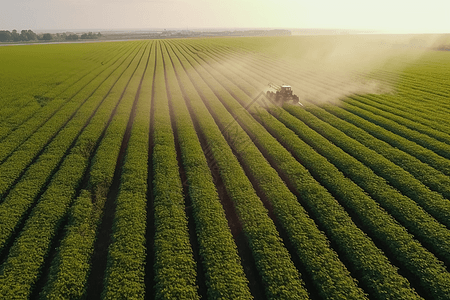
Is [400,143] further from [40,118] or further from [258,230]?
[40,118]

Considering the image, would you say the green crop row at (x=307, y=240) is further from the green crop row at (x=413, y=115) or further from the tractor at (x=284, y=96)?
the green crop row at (x=413, y=115)

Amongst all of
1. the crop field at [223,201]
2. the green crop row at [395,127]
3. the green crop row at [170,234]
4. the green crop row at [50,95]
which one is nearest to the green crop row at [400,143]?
the crop field at [223,201]

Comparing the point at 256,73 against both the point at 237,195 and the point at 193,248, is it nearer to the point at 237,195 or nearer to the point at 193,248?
the point at 237,195

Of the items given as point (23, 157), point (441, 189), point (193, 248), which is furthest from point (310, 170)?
point (23, 157)

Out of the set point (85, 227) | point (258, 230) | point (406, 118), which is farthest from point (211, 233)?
point (406, 118)

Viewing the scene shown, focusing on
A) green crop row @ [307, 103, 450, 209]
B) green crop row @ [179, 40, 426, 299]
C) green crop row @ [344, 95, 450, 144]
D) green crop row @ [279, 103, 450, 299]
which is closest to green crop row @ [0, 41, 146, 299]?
green crop row @ [179, 40, 426, 299]
